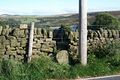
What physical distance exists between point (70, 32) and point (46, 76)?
3281 millimetres

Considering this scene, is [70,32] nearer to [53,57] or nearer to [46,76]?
[53,57]

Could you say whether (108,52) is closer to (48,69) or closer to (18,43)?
(48,69)

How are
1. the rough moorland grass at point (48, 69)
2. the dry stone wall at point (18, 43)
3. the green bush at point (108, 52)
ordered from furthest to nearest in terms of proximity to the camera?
1. the green bush at point (108, 52)
2. the dry stone wall at point (18, 43)
3. the rough moorland grass at point (48, 69)

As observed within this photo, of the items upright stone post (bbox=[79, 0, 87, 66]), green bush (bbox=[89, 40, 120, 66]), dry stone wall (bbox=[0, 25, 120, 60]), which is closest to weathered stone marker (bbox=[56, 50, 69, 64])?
dry stone wall (bbox=[0, 25, 120, 60])

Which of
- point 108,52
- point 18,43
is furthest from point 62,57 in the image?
point 108,52

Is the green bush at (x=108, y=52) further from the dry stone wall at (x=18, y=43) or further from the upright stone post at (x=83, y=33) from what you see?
the dry stone wall at (x=18, y=43)

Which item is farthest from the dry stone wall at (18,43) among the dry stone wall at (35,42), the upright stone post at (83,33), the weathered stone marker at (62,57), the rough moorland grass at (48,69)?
the upright stone post at (83,33)

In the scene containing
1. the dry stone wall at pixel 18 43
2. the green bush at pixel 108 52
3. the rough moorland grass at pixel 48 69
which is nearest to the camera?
the rough moorland grass at pixel 48 69

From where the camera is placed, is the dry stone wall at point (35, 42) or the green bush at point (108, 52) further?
the green bush at point (108, 52)

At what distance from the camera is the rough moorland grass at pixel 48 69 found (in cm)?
1427

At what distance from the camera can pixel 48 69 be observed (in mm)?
15125

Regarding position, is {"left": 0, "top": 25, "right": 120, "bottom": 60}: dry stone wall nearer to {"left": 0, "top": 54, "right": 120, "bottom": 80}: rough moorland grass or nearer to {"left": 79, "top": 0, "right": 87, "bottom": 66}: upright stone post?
{"left": 79, "top": 0, "right": 87, "bottom": 66}: upright stone post

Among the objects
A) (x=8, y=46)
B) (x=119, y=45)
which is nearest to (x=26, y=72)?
(x=8, y=46)

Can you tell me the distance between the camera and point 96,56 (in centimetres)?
1716
